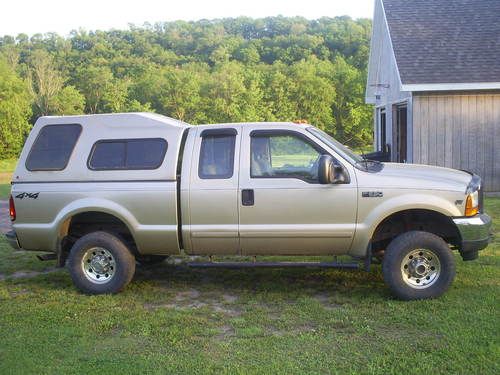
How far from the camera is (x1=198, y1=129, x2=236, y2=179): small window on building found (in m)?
6.83

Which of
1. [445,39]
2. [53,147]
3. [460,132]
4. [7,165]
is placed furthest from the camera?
[7,165]

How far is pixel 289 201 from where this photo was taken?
663 cm

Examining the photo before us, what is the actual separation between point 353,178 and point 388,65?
12.4 metres

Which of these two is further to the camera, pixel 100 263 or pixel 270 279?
pixel 270 279

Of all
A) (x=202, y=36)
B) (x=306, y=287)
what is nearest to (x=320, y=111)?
(x=202, y=36)

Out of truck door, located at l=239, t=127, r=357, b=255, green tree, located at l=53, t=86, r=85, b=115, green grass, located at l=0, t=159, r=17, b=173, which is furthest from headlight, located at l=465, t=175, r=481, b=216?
green tree, located at l=53, t=86, r=85, b=115

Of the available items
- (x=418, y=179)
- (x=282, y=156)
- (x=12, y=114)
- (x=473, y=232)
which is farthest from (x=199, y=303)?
(x=12, y=114)

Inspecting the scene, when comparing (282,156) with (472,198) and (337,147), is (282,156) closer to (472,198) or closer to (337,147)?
(337,147)

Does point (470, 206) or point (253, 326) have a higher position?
point (470, 206)

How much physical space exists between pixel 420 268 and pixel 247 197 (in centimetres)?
199

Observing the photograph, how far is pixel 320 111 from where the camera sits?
59.5m

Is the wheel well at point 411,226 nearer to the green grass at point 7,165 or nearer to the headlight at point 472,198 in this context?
the headlight at point 472,198

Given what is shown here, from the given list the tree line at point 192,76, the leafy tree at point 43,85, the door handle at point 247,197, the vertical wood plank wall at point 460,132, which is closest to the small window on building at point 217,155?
→ the door handle at point 247,197

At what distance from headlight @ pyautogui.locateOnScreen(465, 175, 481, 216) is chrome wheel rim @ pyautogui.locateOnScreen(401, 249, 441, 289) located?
24.0 inches
